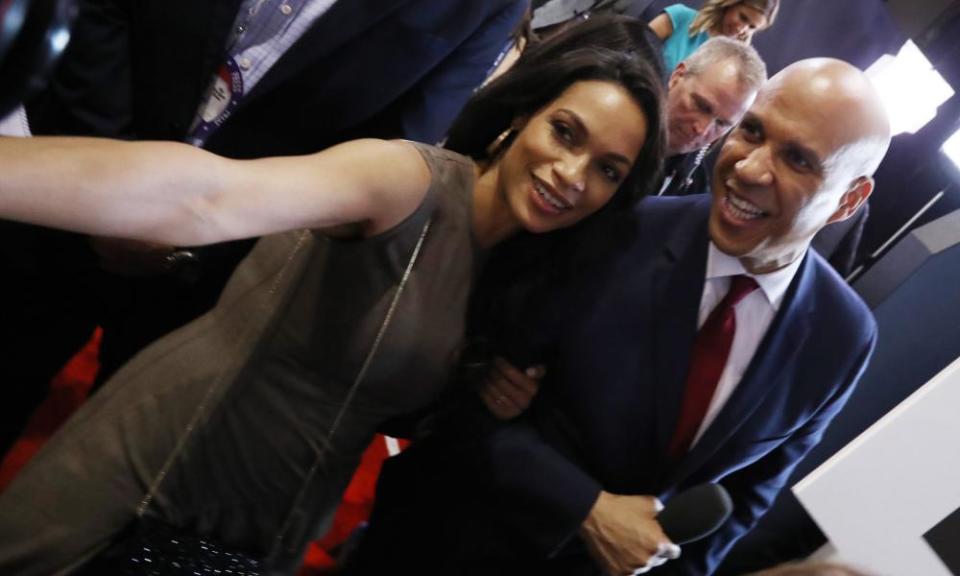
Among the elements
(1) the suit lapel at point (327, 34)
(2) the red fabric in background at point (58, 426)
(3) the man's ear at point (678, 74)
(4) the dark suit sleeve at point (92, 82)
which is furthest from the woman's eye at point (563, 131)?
(2) the red fabric in background at point (58, 426)

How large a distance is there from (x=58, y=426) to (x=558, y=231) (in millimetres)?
1766

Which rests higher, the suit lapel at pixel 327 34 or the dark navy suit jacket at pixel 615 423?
the suit lapel at pixel 327 34

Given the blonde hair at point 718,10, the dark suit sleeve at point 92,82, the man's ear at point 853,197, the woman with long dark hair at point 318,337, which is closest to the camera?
the woman with long dark hair at point 318,337

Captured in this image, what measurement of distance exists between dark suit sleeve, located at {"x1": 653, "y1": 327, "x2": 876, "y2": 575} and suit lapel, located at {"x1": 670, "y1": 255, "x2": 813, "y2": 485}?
0.20 meters

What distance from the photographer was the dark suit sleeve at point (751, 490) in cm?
157

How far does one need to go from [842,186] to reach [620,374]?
539 millimetres

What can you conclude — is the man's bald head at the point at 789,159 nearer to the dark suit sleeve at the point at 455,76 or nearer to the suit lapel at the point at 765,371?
the suit lapel at the point at 765,371

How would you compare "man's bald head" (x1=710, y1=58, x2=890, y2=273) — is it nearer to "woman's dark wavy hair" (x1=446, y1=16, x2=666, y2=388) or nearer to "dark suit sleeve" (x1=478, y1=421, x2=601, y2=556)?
"woman's dark wavy hair" (x1=446, y1=16, x2=666, y2=388)

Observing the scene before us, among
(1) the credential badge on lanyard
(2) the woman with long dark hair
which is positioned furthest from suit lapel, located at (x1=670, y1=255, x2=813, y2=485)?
(1) the credential badge on lanyard

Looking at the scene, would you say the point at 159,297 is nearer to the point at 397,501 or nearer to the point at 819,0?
the point at 397,501

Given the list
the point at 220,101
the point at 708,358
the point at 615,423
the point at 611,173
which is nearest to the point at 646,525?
the point at 615,423

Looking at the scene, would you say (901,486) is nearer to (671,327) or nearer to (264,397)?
(671,327)

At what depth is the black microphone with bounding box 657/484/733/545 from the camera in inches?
47.6

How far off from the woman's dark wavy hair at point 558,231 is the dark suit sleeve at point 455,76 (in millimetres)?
183
